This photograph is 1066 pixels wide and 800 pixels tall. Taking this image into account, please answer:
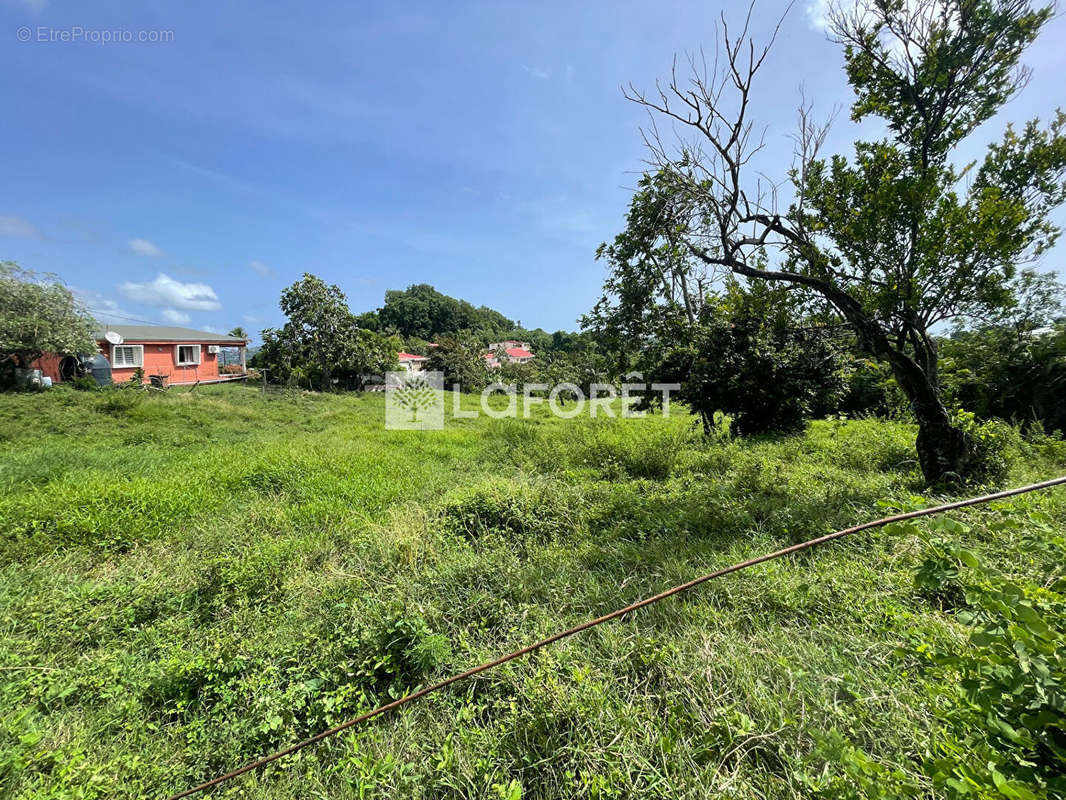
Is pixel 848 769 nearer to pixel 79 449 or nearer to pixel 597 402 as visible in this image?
pixel 79 449

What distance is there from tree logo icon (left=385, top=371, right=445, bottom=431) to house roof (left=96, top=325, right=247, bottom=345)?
338 inches

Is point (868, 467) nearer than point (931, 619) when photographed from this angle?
No

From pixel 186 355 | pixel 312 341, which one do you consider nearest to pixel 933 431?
pixel 312 341

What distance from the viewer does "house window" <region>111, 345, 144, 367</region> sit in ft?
53.1

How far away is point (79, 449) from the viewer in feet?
22.7

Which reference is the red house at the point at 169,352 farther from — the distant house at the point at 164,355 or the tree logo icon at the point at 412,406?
the tree logo icon at the point at 412,406

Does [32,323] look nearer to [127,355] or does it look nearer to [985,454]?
[127,355]

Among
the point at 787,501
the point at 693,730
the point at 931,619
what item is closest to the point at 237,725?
the point at 693,730

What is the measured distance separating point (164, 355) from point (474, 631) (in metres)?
22.6

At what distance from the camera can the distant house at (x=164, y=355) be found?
52.3 ft

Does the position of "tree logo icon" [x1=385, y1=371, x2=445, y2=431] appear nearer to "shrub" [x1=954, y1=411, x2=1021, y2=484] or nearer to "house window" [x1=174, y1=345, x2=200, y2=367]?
"house window" [x1=174, y1=345, x2=200, y2=367]

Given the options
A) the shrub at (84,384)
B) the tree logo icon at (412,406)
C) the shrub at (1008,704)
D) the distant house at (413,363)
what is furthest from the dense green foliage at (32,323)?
the shrub at (1008,704)

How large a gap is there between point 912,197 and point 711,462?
12.2 feet

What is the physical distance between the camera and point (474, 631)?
2590 millimetres
